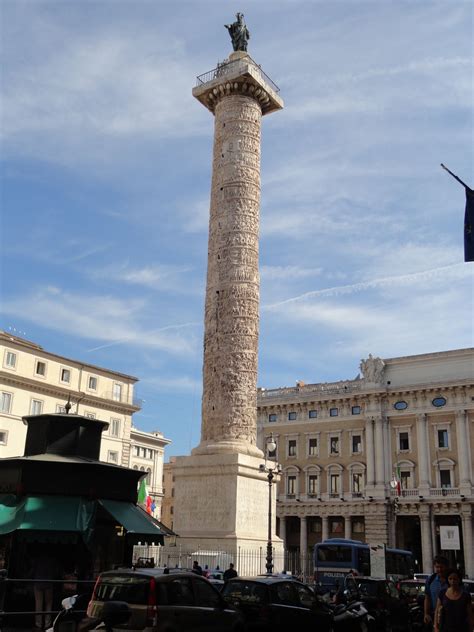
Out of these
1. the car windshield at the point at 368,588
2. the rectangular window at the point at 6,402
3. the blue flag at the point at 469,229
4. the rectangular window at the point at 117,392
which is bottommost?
the car windshield at the point at 368,588

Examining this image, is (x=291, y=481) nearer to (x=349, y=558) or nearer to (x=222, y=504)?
(x=349, y=558)

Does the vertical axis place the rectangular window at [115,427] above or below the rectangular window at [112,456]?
above

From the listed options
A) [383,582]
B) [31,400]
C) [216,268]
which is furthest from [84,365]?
[383,582]

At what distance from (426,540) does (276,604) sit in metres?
37.7

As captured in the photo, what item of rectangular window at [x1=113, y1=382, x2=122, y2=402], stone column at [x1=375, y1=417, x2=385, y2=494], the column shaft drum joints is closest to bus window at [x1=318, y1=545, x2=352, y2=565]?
Answer: the column shaft drum joints

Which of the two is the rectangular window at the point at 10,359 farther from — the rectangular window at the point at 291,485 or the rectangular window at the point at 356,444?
the rectangular window at the point at 356,444

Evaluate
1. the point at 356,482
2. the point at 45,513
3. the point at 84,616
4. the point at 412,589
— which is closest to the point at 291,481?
the point at 356,482

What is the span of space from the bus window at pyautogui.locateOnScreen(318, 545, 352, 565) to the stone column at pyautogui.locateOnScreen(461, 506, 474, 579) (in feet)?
63.0

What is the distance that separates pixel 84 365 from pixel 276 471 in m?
20.1

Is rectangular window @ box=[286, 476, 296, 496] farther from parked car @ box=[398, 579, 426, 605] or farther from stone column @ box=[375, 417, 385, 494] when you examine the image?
parked car @ box=[398, 579, 426, 605]

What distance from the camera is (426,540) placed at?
43.8m

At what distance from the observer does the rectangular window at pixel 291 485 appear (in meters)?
50.3

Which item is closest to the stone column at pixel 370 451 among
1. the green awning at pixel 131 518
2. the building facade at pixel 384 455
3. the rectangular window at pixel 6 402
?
the building facade at pixel 384 455

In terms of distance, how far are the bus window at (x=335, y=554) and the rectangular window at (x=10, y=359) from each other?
18.6 m
